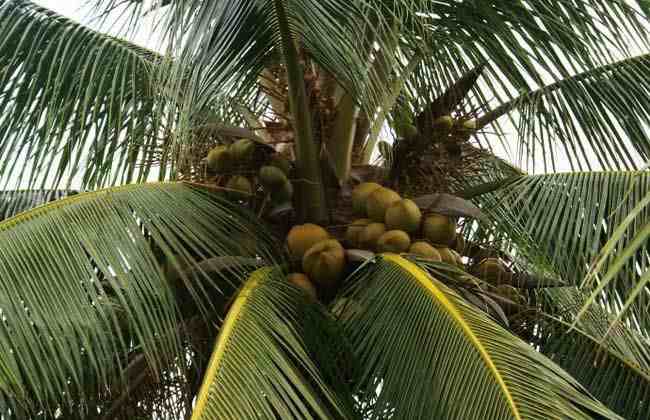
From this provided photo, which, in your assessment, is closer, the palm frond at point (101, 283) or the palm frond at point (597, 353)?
the palm frond at point (101, 283)

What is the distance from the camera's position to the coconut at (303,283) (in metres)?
3.46

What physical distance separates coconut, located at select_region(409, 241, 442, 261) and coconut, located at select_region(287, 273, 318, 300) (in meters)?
0.35

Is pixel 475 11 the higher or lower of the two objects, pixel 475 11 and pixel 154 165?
the higher

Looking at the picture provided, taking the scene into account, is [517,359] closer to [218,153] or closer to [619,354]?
[619,354]

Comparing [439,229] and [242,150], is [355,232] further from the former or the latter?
[242,150]

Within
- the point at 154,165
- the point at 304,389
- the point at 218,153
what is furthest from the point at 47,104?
the point at 304,389

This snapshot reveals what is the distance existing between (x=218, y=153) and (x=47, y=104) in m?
0.98

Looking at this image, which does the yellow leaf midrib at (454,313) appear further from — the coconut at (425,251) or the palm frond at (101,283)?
the palm frond at (101,283)

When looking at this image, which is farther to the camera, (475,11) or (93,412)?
(475,11)

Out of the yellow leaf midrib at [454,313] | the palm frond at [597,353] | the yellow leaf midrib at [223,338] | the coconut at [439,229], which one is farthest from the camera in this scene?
the palm frond at [597,353]

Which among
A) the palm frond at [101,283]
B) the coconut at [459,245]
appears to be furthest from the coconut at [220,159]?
the coconut at [459,245]

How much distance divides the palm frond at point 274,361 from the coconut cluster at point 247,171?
0.37 metres

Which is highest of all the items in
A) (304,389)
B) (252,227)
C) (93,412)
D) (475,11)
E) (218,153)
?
(475,11)

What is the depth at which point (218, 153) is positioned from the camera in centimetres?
376
